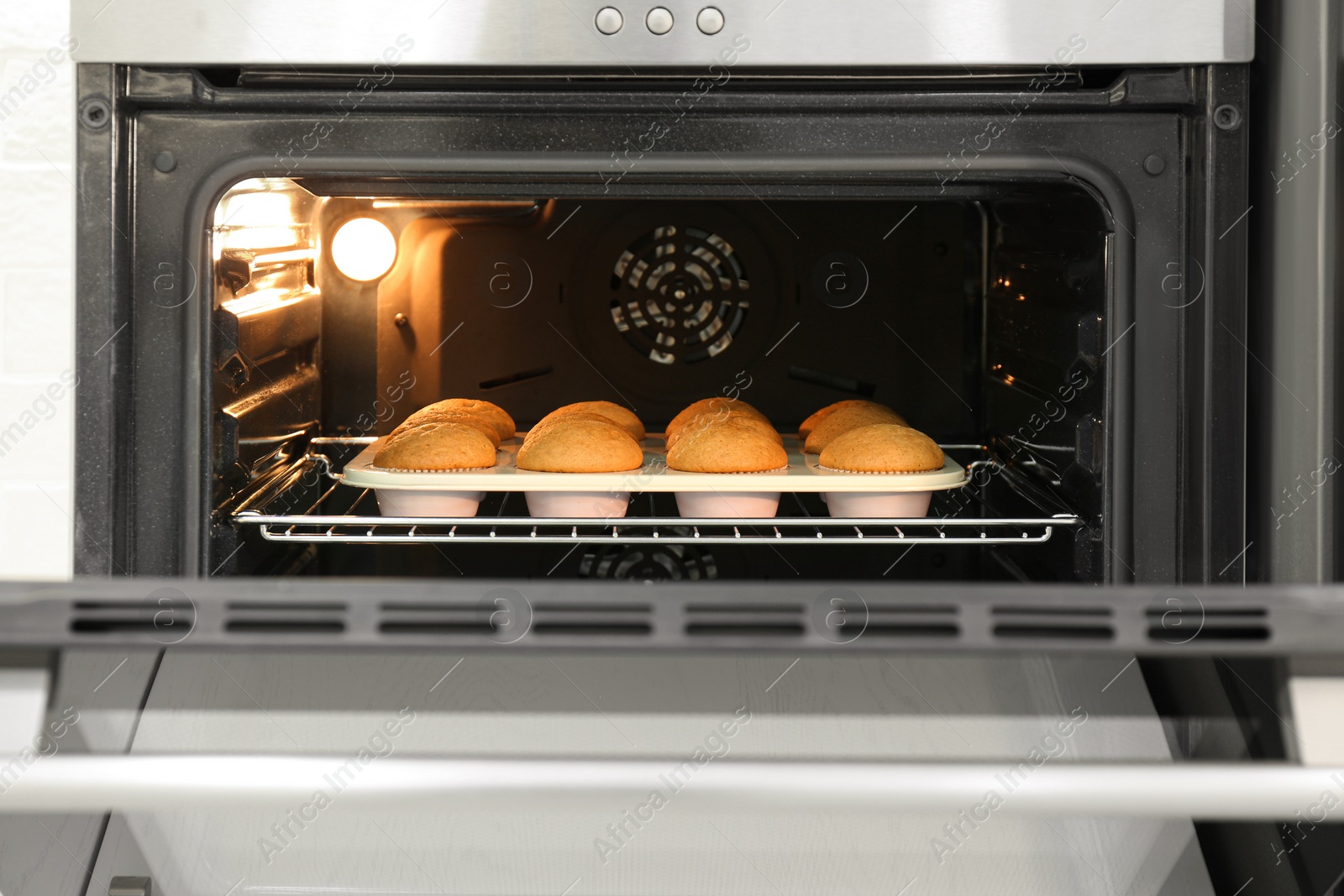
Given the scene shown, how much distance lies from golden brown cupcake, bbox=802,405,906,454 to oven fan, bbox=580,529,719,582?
0.69 ft

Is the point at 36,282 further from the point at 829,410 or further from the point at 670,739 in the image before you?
the point at 829,410

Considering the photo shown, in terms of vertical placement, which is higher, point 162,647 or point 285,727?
point 162,647

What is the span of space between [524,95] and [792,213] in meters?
0.59

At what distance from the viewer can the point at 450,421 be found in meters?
1.46

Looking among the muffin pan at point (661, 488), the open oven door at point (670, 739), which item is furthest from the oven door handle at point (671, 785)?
the muffin pan at point (661, 488)

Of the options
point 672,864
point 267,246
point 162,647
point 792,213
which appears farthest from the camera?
point 792,213

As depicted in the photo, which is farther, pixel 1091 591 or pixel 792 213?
pixel 792 213

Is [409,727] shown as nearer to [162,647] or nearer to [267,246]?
[162,647]

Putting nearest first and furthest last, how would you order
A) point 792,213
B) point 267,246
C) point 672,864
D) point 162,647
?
point 162,647 → point 672,864 → point 267,246 → point 792,213

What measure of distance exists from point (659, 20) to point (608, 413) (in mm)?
636

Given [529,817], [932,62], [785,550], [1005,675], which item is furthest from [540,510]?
[932,62]

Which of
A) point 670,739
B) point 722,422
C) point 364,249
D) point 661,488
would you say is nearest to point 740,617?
point 670,739

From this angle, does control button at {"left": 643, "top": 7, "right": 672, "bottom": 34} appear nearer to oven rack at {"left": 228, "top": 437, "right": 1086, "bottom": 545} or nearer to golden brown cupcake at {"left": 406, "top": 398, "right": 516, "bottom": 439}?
oven rack at {"left": 228, "top": 437, "right": 1086, "bottom": 545}

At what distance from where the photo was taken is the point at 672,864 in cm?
101
